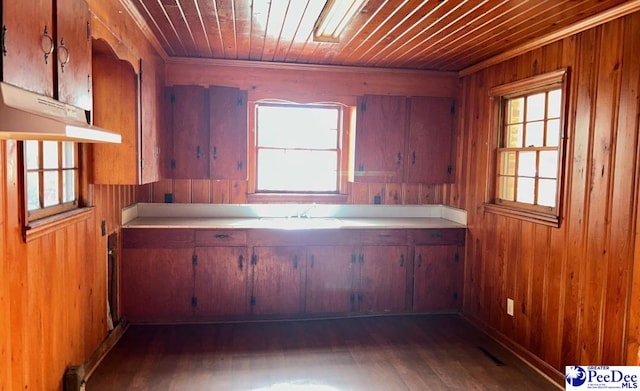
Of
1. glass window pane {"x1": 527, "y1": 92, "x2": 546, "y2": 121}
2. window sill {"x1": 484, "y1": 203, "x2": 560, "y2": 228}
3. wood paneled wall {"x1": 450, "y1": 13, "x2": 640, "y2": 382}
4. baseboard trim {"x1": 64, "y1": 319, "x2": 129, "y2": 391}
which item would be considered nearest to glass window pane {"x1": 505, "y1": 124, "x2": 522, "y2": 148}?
glass window pane {"x1": 527, "y1": 92, "x2": 546, "y2": 121}

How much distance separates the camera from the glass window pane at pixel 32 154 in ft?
7.18

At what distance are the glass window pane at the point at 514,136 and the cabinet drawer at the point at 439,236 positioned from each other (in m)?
0.93

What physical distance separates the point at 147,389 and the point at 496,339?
8.53 feet

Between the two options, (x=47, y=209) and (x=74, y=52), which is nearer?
(x=74, y=52)

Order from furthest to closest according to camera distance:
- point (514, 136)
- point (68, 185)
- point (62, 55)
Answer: point (514, 136), point (68, 185), point (62, 55)

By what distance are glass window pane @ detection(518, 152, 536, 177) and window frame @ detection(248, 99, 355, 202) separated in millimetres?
1594

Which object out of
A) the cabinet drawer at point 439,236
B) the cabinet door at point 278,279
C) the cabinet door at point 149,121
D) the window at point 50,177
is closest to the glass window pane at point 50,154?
the window at point 50,177

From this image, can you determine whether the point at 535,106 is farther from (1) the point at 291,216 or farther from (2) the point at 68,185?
(2) the point at 68,185

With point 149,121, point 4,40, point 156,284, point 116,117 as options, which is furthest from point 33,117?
point 156,284

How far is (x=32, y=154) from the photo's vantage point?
2244 mm

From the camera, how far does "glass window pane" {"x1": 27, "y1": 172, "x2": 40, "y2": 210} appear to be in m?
2.21

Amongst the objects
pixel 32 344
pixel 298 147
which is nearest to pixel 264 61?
pixel 298 147

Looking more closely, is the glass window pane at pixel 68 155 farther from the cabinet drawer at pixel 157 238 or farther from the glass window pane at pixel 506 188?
the glass window pane at pixel 506 188

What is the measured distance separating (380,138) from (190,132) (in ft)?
5.77
